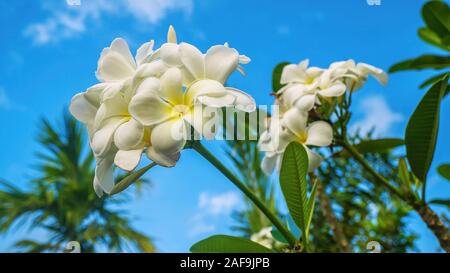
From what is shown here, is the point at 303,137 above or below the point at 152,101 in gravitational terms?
above

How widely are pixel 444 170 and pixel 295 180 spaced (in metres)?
0.33

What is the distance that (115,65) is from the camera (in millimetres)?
515

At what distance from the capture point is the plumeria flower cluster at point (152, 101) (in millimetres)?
444

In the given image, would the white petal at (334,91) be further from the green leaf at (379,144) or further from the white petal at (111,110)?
the white petal at (111,110)

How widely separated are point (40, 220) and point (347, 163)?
273 inches

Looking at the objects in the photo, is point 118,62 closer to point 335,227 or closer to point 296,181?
point 296,181

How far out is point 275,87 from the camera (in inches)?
39.4

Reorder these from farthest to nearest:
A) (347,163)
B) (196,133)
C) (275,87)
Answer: (347,163) → (275,87) → (196,133)

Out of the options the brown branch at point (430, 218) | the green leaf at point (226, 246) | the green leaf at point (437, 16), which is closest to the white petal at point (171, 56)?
the green leaf at point (226, 246)

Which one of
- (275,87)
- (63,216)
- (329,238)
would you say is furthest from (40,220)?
(275,87)

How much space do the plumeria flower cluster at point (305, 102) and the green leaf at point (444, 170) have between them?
19 cm

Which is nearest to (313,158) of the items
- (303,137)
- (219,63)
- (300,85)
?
(303,137)

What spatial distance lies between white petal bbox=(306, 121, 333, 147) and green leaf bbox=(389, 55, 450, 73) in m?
0.57
